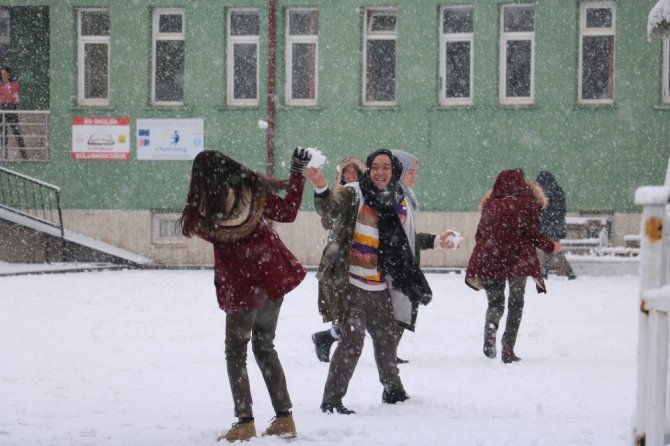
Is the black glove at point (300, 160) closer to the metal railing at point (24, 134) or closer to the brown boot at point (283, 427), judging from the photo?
the brown boot at point (283, 427)

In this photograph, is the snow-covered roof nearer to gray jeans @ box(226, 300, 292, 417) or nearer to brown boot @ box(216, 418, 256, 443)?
gray jeans @ box(226, 300, 292, 417)

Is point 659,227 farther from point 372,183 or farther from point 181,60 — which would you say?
point 181,60

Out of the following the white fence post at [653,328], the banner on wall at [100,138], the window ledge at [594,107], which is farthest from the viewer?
the banner on wall at [100,138]

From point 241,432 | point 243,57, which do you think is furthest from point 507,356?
point 243,57

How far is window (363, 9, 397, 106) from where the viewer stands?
23672mm

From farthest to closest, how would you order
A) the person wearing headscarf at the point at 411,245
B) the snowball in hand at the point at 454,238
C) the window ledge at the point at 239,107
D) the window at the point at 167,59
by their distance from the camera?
the window at the point at 167,59, the window ledge at the point at 239,107, the snowball in hand at the point at 454,238, the person wearing headscarf at the point at 411,245

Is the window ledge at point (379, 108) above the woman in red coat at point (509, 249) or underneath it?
above

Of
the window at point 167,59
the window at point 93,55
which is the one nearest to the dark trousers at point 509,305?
the window at point 167,59

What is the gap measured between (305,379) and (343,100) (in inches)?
613

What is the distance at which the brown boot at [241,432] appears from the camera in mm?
5910

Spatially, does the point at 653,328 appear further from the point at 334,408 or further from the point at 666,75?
the point at 666,75

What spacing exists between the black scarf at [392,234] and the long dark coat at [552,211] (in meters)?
12.5

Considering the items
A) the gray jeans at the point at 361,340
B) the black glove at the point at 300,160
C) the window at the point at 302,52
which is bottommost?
the gray jeans at the point at 361,340

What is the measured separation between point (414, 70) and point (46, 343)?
14130 mm
